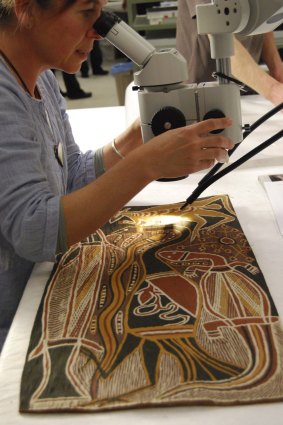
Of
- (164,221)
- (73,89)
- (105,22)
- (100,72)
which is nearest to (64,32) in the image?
(105,22)

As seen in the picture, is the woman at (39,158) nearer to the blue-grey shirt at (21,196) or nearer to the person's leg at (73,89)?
the blue-grey shirt at (21,196)

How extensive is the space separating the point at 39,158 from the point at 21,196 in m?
0.09

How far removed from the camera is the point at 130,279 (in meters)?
0.80

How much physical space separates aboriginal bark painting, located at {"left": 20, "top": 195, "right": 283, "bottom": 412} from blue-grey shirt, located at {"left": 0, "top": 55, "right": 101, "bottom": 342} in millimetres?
74

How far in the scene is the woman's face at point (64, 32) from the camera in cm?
84

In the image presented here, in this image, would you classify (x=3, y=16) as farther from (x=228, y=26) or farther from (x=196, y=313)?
(x=196, y=313)

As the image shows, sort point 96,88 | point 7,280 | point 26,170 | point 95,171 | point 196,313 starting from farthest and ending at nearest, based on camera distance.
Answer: point 96,88 → point 95,171 → point 7,280 → point 26,170 → point 196,313

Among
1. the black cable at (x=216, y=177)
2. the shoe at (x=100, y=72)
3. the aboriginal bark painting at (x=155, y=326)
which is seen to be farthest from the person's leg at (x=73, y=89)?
the aboriginal bark painting at (x=155, y=326)

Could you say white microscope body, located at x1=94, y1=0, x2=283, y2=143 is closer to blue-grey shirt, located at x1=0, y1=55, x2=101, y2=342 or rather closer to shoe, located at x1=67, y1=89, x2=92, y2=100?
blue-grey shirt, located at x1=0, y1=55, x2=101, y2=342

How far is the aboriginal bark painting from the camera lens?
583mm

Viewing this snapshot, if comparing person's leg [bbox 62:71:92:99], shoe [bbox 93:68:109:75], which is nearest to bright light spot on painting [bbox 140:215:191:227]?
person's leg [bbox 62:71:92:99]

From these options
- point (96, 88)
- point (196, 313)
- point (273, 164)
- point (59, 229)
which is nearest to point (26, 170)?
point (59, 229)

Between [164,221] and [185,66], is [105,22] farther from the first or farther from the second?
[164,221]

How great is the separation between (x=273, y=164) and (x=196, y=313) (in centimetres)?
64
